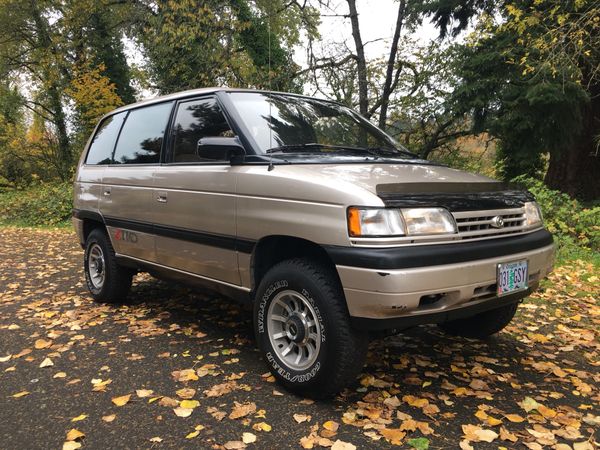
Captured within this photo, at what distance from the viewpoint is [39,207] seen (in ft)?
54.9

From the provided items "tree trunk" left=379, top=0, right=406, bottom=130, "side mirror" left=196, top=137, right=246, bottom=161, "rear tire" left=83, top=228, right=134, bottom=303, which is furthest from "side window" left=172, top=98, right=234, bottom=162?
"tree trunk" left=379, top=0, right=406, bottom=130

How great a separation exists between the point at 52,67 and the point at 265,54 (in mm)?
11595

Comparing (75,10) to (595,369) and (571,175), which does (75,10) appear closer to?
(571,175)

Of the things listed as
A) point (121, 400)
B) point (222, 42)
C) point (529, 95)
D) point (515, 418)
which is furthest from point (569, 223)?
point (222, 42)

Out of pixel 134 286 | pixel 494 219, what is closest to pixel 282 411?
pixel 494 219

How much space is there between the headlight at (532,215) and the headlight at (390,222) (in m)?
0.92

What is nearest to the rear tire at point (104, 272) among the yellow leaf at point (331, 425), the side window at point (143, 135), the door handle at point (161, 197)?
the side window at point (143, 135)

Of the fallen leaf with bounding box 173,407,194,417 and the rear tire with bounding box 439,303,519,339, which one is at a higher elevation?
the rear tire with bounding box 439,303,519,339

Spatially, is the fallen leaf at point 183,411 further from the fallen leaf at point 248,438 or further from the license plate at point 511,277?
the license plate at point 511,277

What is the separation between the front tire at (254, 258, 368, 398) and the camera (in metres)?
2.62

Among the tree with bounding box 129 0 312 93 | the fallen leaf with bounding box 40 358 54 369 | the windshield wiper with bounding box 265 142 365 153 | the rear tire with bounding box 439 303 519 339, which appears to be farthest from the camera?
the tree with bounding box 129 0 312 93

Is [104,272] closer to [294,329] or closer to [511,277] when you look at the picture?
[294,329]

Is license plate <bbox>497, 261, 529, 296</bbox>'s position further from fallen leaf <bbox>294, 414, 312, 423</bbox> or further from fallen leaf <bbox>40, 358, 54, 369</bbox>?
fallen leaf <bbox>40, 358, 54, 369</bbox>

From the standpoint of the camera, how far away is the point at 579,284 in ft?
18.8
